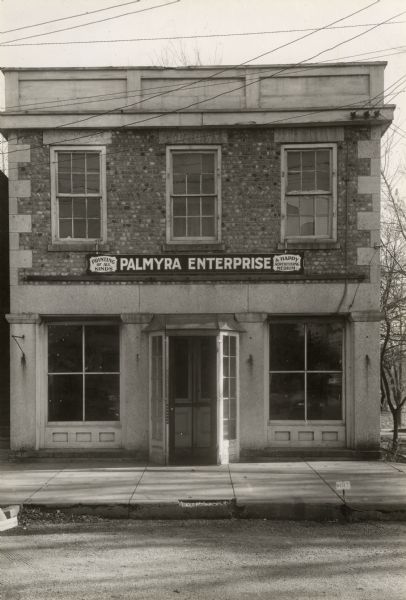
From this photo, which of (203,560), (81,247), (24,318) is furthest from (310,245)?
(203,560)

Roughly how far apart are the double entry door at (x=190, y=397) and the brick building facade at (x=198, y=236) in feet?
0.17

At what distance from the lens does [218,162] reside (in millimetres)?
12875

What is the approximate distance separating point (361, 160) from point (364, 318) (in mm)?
2906

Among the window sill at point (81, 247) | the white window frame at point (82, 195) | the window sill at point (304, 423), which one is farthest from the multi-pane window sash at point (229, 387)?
the white window frame at point (82, 195)

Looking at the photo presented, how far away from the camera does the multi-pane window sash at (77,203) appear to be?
42.4ft

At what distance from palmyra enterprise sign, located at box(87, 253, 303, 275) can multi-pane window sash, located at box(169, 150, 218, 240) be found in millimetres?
501

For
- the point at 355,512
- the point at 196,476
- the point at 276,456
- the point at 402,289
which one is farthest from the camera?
the point at 402,289

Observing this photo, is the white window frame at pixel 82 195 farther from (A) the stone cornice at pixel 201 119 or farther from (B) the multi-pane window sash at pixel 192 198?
(B) the multi-pane window sash at pixel 192 198

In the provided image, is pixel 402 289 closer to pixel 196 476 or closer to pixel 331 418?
pixel 331 418

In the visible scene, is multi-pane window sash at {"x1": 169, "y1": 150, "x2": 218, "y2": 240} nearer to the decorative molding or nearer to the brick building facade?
the brick building facade

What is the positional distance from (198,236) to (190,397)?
3.01m

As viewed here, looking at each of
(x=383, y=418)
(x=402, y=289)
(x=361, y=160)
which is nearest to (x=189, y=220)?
(x=361, y=160)

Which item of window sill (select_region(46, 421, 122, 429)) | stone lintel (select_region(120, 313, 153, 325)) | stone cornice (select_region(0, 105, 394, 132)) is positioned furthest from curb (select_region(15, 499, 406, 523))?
stone cornice (select_region(0, 105, 394, 132))

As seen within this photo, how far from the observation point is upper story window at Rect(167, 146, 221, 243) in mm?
12945
